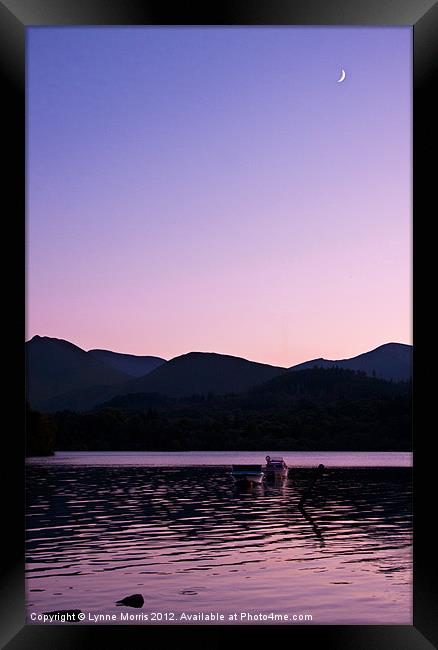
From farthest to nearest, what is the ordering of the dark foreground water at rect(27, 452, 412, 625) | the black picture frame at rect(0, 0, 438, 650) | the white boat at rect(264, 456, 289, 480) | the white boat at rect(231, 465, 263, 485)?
the white boat at rect(264, 456, 289, 480) < the white boat at rect(231, 465, 263, 485) < the dark foreground water at rect(27, 452, 412, 625) < the black picture frame at rect(0, 0, 438, 650)

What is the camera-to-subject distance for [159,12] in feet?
13.3

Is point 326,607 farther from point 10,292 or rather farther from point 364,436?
point 364,436

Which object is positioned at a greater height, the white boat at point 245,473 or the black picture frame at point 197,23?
the black picture frame at point 197,23

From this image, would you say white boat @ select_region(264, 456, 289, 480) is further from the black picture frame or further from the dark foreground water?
the black picture frame

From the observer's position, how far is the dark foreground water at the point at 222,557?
11742mm

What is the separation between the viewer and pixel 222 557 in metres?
16.6

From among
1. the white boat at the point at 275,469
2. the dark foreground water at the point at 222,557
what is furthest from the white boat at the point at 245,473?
the white boat at the point at 275,469

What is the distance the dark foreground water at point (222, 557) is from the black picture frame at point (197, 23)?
9.3 inches

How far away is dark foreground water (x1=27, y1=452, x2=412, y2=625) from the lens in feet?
38.5

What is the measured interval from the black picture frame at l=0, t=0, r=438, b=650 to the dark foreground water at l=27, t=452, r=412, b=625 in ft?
0.77

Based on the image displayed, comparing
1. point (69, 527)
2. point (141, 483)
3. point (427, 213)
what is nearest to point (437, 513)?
point (427, 213)

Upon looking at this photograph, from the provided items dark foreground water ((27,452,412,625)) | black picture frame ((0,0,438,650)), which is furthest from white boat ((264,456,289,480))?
black picture frame ((0,0,438,650))

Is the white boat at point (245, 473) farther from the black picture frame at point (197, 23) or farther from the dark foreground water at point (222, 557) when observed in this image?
the black picture frame at point (197, 23)

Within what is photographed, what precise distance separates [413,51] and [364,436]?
102m
